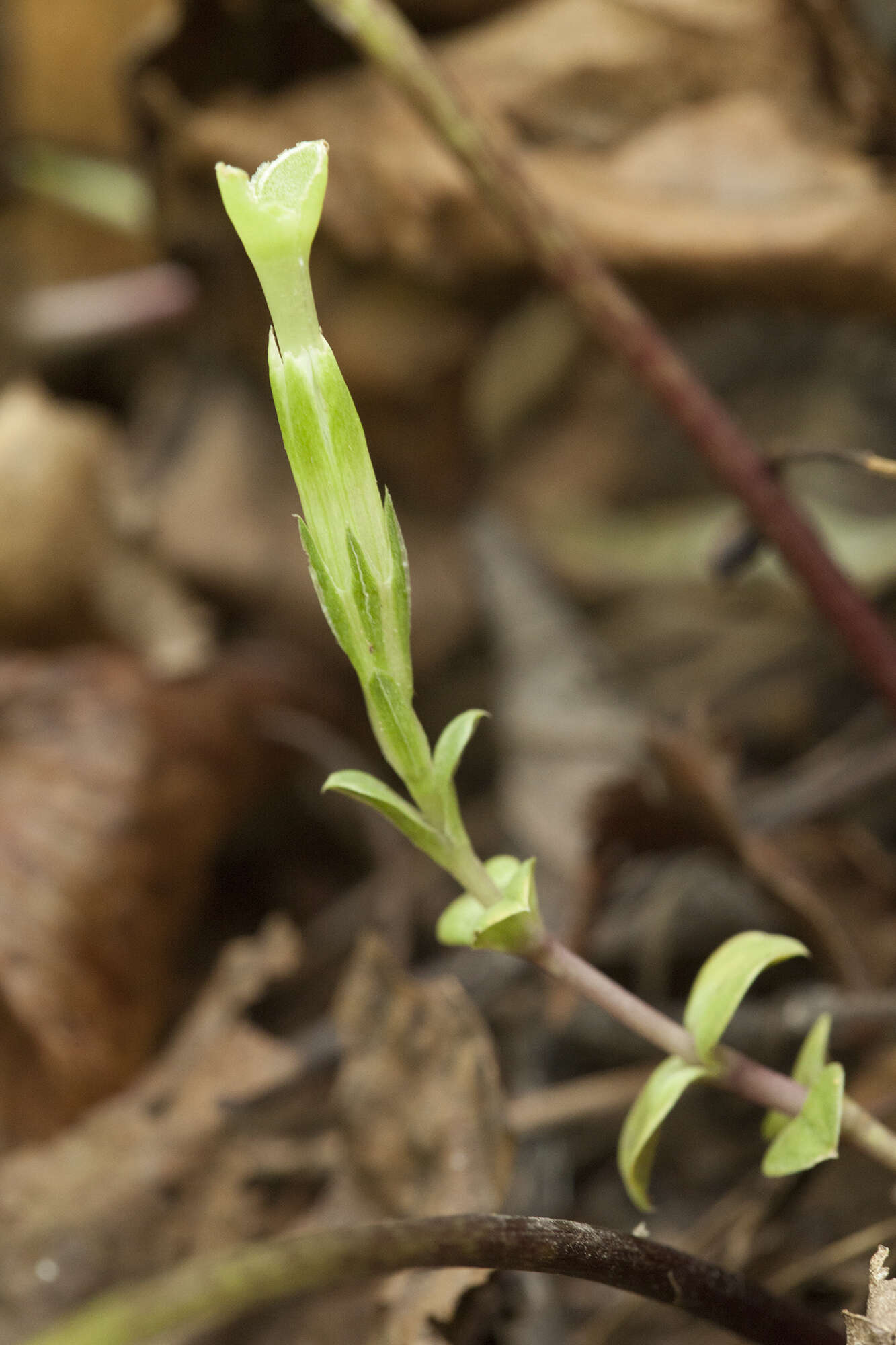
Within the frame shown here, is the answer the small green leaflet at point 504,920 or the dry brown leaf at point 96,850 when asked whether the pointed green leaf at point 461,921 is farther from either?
the dry brown leaf at point 96,850

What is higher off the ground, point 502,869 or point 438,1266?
point 502,869

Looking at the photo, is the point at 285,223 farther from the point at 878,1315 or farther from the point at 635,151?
the point at 635,151

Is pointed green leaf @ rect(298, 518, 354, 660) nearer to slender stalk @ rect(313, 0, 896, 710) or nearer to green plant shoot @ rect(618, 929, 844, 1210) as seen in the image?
green plant shoot @ rect(618, 929, 844, 1210)

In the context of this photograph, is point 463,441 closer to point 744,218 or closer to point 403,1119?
point 744,218

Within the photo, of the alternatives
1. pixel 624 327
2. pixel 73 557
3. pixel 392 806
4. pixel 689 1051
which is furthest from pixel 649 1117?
pixel 73 557

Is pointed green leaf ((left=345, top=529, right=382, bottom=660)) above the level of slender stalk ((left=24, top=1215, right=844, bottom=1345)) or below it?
above

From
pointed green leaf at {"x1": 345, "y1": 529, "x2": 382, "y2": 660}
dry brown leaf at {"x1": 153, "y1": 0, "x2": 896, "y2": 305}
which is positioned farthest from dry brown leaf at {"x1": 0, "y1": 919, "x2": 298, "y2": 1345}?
dry brown leaf at {"x1": 153, "y1": 0, "x2": 896, "y2": 305}
